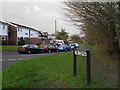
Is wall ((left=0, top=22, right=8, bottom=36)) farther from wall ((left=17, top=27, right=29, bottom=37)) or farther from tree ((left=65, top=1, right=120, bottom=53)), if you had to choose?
tree ((left=65, top=1, right=120, bottom=53))

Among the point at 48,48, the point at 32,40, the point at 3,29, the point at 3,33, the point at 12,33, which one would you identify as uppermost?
the point at 3,29

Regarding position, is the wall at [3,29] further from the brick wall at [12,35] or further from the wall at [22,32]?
the wall at [22,32]

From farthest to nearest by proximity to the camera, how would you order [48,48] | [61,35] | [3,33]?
[61,35] → [3,33] → [48,48]

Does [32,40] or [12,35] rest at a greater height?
[12,35]

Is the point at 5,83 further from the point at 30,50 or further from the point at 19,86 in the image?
the point at 30,50

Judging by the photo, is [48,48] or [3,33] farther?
[3,33]

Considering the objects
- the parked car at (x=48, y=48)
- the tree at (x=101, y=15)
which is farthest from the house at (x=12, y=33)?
the tree at (x=101, y=15)

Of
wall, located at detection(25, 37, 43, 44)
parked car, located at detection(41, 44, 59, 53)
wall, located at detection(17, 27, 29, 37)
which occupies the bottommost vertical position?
parked car, located at detection(41, 44, 59, 53)

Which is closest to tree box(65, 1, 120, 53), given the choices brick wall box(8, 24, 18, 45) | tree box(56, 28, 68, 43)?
brick wall box(8, 24, 18, 45)

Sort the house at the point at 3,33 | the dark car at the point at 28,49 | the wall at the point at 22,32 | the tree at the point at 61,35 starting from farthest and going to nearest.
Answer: the tree at the point at 61,35 → the wall at the point at 22,32 → the house at the point at 3,33 → the dark car at the point at 28,49

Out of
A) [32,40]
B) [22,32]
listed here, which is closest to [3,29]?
[22,32]

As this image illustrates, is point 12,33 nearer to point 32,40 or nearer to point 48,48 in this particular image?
point 32,40

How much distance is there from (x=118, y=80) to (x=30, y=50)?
43.8 ft

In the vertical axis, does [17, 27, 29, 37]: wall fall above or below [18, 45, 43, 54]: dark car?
above
